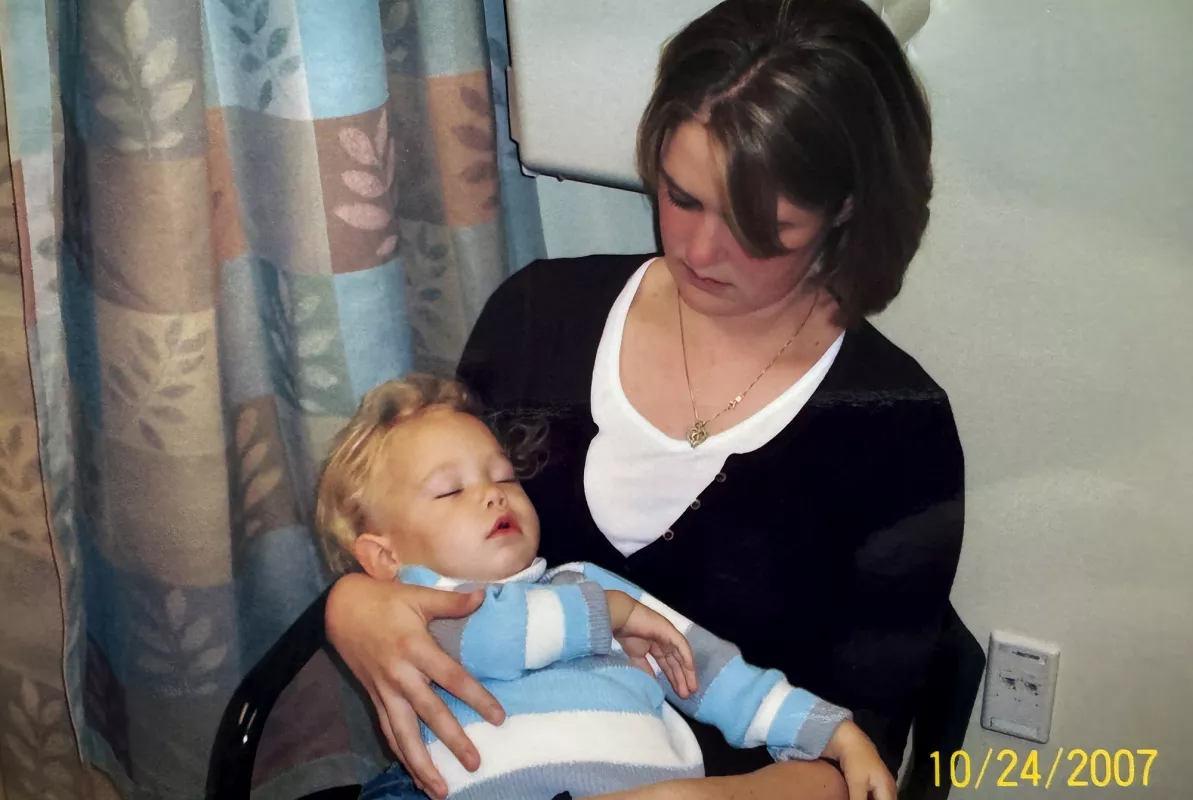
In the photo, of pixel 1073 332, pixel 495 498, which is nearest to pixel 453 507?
pixel 495 498

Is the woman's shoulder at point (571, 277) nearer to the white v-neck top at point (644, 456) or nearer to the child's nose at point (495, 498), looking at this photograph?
the white v-neck top at point (644, 456)

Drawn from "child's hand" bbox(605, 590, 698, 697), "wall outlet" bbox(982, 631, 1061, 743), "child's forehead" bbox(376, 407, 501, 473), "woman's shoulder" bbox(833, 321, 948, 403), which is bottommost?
"wall outlet" bbox(982, 631, 1061, 743)

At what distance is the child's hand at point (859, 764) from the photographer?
0.69 m

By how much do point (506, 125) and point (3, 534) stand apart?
592 mm

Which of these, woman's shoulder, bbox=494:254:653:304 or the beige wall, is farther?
woman's shoulder, bbox=494:254:653:304

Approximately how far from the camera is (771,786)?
714 millimetres

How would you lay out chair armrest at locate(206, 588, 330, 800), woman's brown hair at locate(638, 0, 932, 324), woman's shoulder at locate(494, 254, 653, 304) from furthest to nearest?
woman's shoulder at locate(494, 254, 653, 304) < chair armrest at locate(206, 588, 330, 800) < woman's brown hair at locate(638, 0, 932, 324)

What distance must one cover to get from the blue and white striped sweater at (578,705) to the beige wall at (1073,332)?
27 centimetres

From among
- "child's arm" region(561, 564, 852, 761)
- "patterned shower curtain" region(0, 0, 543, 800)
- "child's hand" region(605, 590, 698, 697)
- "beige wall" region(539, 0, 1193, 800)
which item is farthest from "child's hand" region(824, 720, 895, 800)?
"patterned shower curtain" region(0, 0, 543, 800)

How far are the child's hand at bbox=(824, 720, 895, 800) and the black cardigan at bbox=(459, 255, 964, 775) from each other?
32mm

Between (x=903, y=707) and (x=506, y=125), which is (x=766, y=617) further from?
(x=506, y=125)

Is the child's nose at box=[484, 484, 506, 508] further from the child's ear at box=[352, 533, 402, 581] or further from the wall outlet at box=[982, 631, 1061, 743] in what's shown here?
the wall outlet at box=[982, 631, 1061, 743]

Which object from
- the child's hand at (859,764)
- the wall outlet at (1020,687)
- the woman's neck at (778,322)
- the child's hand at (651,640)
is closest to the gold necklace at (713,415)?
the woman's neck at (778,322)

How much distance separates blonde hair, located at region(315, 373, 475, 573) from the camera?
788 millimetres
